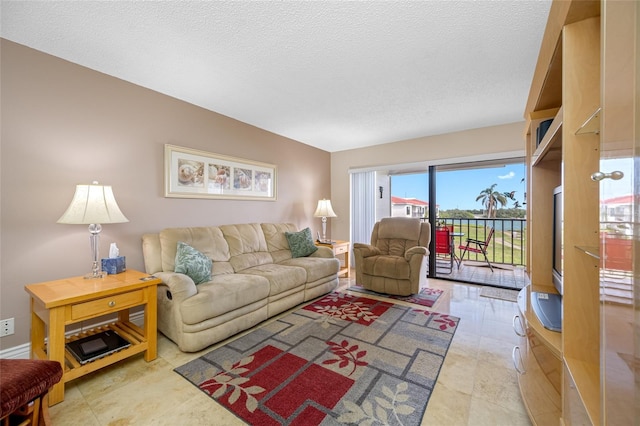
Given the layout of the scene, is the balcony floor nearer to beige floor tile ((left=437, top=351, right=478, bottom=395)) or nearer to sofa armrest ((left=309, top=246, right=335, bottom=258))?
sofa armrest ((left=309, top=246, right=335, bottom=258))

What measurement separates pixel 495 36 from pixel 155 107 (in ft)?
10.2

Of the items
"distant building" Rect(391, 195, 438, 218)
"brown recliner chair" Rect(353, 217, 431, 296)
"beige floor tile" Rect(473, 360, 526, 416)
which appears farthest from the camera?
"distant building" Rect(391, 195, 438, 218)

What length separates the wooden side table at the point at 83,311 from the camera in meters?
1.57

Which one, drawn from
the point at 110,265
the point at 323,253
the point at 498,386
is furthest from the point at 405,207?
the point at 110,265

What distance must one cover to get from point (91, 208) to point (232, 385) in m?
1.61

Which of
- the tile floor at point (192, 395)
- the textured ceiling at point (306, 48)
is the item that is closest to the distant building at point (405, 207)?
the textured ceiling at point (306, 48)

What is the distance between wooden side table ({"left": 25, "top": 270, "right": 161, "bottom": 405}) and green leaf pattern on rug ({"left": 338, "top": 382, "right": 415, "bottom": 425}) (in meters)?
1.54

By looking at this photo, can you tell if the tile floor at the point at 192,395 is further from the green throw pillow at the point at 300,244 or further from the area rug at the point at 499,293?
the green throw pillow at the point at 300,244

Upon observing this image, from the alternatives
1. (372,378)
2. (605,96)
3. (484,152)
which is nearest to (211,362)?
(372,378)

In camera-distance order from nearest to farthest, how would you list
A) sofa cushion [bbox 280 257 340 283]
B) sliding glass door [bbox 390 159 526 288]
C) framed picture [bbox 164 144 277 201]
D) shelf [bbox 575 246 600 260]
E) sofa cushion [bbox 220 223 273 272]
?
shelf [bbox 575 246 600 260] < framed picture [bbox 164 144 277 201] < sofa cushion [bbox 220 223 273 272] < sofa cushion [bbox 280 257 340 283] < sliding glass door [bbox 390 159 526 288]

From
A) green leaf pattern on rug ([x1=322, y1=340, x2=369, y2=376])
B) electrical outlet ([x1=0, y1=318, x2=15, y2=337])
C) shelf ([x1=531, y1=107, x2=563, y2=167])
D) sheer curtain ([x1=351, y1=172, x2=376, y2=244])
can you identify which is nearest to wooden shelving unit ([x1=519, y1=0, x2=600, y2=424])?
shelf ([x1=531, y1=107, x2=563, y2=167])

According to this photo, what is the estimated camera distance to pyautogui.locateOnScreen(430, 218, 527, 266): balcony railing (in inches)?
201

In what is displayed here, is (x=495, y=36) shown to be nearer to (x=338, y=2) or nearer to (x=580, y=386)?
(x=338, y=2)

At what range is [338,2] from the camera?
1584 mm
